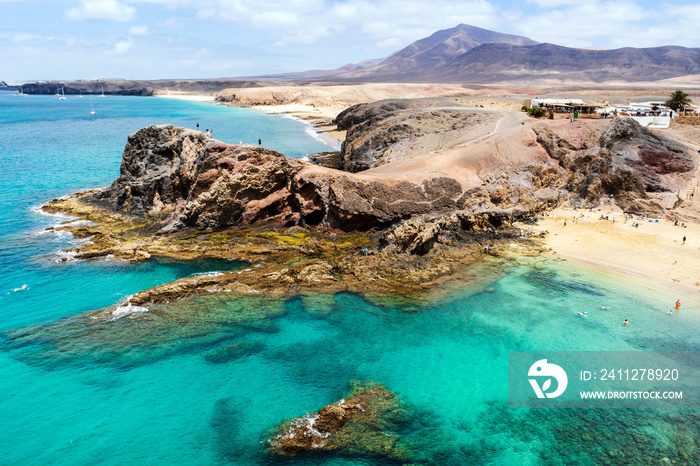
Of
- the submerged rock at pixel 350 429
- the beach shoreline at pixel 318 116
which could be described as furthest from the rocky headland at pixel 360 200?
the beach shoreline at pixel 318 116

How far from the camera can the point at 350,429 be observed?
17.8 meters

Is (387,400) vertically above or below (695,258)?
below

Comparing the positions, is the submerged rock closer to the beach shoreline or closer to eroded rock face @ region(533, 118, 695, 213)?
eroded rock face @ region(533, 118, 695, 213)

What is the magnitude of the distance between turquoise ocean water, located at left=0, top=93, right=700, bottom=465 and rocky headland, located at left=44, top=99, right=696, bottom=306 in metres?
2.85

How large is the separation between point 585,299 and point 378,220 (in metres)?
16.9

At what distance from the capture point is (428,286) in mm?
29812

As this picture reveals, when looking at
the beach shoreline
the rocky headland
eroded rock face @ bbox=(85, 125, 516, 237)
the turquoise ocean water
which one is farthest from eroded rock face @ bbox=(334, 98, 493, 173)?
the turquoise ocean water

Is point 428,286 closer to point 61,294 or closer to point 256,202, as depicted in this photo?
point 256,202

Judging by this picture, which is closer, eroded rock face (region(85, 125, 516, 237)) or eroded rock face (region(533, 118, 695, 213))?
eroded rock face (region(85, 125, 516, 237))

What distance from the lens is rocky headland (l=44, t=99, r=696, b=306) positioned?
32.1 metres

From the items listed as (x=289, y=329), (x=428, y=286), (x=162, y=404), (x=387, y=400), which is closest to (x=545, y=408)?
(x=387, y=400)

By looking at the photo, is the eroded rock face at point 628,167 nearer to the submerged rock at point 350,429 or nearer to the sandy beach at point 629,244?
the sandy beach at point 629,244

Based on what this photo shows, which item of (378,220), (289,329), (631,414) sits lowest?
(631,414)

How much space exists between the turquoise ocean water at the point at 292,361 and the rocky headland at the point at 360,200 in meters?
2.85
